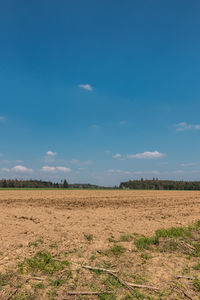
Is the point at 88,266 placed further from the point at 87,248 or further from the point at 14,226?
the point at 14,226

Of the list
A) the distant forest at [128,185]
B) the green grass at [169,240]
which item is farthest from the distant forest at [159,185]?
the green grass at [169,240]

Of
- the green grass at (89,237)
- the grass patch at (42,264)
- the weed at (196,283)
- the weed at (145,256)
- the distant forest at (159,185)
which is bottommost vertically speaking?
the distant forest at (159,185)

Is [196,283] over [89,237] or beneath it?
beneath

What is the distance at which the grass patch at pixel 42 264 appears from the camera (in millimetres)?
5070

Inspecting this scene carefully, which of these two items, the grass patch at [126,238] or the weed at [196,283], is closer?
the weed at [196,283]

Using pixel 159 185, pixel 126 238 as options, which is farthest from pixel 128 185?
pixel 126 238

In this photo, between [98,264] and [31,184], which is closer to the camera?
[98,264]

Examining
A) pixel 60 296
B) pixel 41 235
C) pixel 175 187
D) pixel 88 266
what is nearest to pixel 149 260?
pixel 88 266

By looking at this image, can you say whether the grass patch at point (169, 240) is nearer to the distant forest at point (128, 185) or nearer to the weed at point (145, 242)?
the weed at point (145, 242)

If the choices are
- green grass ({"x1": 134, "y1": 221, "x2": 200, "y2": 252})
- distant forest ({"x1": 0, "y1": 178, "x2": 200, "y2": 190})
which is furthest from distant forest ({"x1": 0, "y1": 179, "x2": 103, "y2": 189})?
green grass ({"x1": 134, "y1": 221, "x2": 200, "y2": 252})

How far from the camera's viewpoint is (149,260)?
5.75 metres

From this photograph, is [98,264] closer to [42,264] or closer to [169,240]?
[42,264]

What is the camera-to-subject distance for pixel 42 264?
17.4 feet

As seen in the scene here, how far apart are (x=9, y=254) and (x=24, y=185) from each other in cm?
11086
